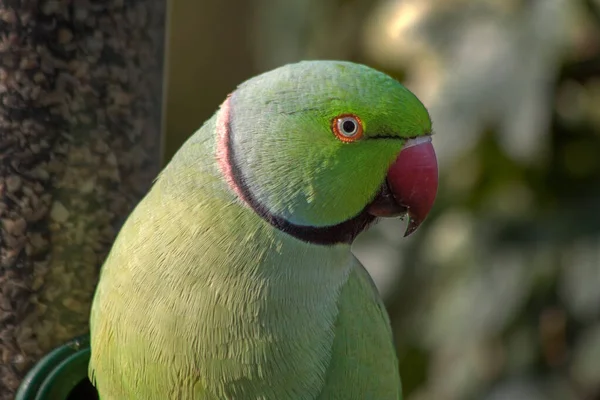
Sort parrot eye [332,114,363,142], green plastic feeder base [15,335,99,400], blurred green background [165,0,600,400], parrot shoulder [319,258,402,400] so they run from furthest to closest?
blurred green background [165,0,600,400]
green plastic feeder base [15,335,99,400]
parrot shoulder [319,258,402,400]
parrot eye [332,114,363,142]

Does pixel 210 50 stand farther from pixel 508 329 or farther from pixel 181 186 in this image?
pixel 181 186

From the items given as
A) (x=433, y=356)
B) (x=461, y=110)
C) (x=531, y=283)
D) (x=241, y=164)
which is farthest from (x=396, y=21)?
(x=241, y=164)

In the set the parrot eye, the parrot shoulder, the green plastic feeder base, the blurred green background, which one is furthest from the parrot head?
the blurred green background

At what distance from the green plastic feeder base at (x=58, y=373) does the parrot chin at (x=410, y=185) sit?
71 centimetres

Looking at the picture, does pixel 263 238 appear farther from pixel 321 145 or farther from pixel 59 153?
pixel 59 153

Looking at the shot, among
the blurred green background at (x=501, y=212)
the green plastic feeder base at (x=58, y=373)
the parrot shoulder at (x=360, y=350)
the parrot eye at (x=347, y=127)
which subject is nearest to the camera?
the parrot eye at (x=347, y=127)

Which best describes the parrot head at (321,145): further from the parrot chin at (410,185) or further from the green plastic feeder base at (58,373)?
the green plastic feeder base at (58,373)

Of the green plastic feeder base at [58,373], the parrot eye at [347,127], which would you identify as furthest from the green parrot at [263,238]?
the green plastic feeder base at [58,373]

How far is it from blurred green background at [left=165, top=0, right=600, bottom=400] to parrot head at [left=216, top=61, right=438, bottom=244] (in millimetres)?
1218

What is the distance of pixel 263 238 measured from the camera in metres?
1.39

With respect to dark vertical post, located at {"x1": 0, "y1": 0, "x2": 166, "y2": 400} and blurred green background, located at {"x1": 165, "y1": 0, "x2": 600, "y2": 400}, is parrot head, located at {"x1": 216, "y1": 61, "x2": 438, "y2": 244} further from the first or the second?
blurred green background, located at {"x1": 165, "y1": 0, "x2": 600, "y2": 400}

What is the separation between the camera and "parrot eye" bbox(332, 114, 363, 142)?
1335 millimetres

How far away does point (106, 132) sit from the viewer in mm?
1771

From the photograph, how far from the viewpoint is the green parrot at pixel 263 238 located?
135cm
